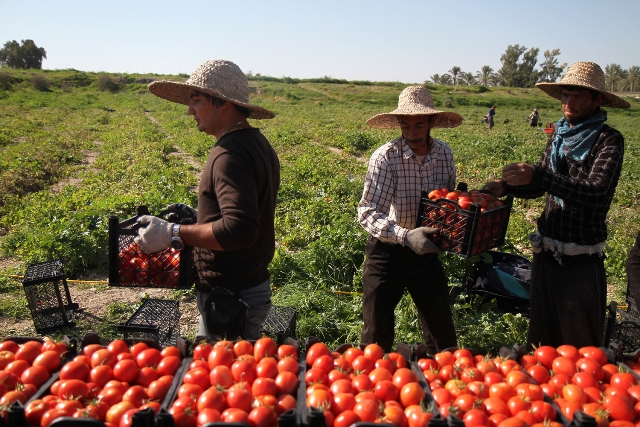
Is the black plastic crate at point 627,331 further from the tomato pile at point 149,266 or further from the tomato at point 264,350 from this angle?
the tomato pile at point 149,266

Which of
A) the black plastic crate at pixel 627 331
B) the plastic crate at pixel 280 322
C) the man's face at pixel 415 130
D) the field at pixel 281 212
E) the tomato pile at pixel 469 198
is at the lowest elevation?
the field at pixel 281 212

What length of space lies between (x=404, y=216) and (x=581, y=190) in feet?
3.37

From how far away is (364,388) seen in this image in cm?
198

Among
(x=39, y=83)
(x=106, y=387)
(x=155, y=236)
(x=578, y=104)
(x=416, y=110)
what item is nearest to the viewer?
(x=106, y=387)

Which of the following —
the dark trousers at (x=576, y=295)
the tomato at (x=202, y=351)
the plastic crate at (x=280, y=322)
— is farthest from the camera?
the plastic crate at (x=280, y=322)

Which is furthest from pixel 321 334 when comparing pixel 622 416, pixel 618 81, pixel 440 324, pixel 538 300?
pixel 618 81

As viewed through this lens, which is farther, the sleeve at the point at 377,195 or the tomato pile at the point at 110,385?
the sleeve at the point at 377,195

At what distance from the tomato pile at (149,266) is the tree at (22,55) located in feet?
330

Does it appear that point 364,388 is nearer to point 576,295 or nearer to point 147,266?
point 147,266

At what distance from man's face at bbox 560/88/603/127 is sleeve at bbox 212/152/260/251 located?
1950 mm

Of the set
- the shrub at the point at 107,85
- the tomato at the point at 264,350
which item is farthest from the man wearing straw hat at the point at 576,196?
the shrub at the point at 107,85

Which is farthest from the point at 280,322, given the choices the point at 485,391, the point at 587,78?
the point at 587,78

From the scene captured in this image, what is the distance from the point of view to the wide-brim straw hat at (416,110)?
3075 millimetres

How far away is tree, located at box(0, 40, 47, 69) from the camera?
281ft
